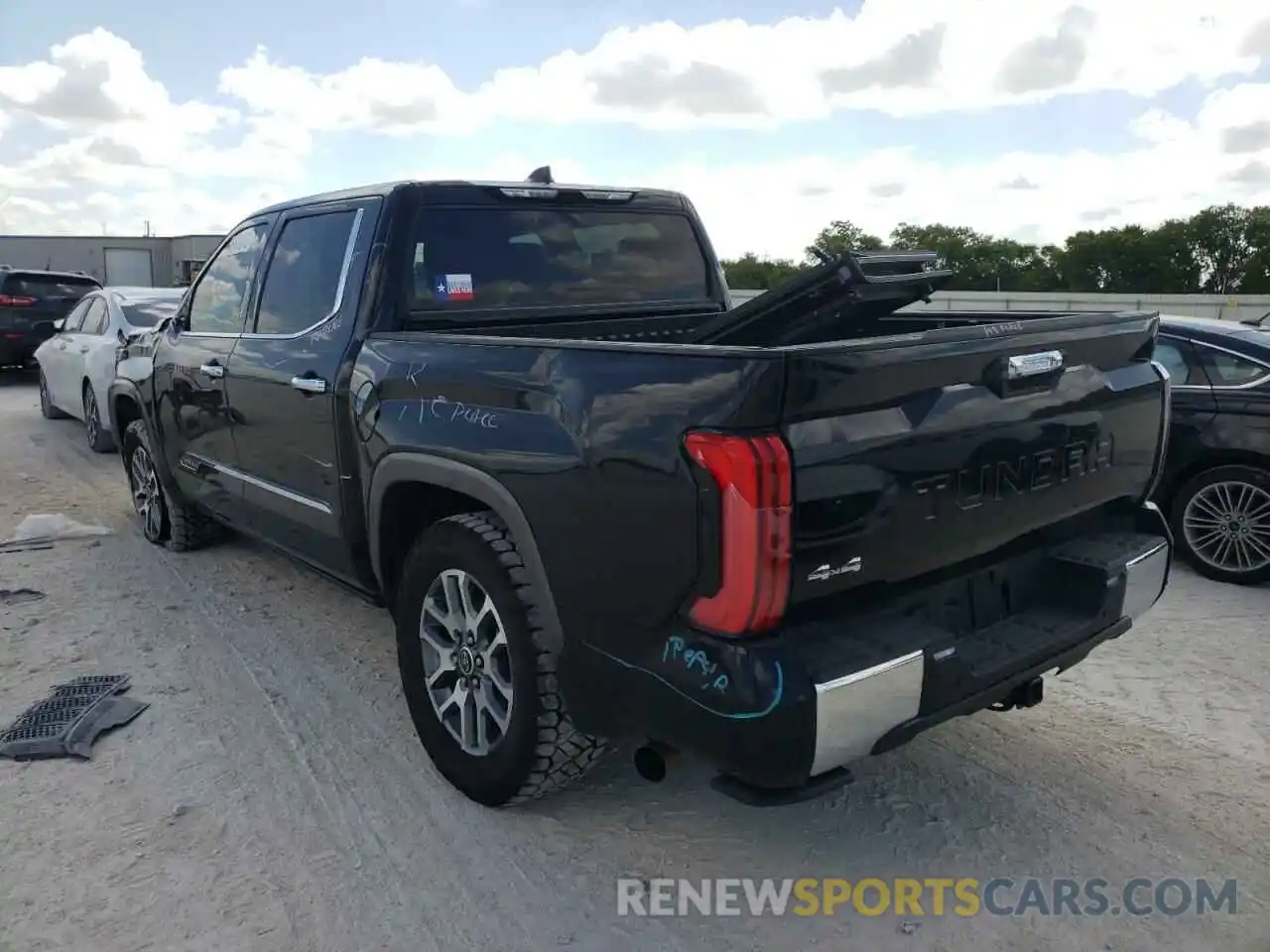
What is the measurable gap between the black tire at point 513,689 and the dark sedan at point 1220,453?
425cm

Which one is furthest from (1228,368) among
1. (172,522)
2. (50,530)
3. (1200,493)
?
(50,530)

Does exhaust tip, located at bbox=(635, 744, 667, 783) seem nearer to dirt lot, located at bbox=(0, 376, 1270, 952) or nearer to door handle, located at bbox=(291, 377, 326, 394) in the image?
dirt lot, located at bbox=(0, 376, 1270, 952)

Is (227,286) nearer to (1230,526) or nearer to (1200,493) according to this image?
(1200,493)

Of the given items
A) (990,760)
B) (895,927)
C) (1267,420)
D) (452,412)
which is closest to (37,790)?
(452,412)

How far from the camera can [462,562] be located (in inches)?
128

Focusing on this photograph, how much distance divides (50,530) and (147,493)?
0.97 meters

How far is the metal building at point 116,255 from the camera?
34.2 meters

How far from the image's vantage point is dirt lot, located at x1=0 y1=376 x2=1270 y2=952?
2.83m

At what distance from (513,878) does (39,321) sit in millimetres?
14732

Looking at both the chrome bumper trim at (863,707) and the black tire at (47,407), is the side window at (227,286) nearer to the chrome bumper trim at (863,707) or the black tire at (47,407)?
the chrome bumper trim at (863,707)

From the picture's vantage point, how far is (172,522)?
6.26 m

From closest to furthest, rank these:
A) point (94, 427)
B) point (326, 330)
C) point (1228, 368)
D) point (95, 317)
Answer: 1. point (326, 330)
2. point (1228, 368)
3. point (94, 427)
4. point (95, 317)

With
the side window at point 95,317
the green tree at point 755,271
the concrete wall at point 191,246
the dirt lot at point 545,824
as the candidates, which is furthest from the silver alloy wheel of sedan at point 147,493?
the concrete wall at point 191,246

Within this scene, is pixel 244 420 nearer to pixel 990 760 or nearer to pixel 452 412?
pixel 452 412
